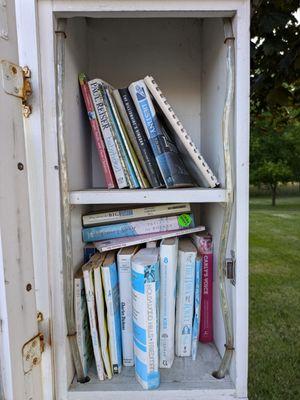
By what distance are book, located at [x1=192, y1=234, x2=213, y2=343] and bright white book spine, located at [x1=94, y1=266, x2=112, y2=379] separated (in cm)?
24

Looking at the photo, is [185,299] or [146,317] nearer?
[146,317]

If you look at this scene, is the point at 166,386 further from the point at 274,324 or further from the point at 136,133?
the point at 274,324

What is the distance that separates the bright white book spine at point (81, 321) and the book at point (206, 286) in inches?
10.8

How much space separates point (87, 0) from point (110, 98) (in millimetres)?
198

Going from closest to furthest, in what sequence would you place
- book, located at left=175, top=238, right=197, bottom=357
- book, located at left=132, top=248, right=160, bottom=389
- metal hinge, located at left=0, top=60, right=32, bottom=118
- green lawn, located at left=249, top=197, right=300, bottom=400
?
metal hinge, located at left=0, top=60, right=32, bottom=118
book, located at left=132, top=248, right=160, bottom=389
book, located at left=175, top=238, right=197, bottom=357
green lawn, located at left=249, top=197, right=300, bottom=400

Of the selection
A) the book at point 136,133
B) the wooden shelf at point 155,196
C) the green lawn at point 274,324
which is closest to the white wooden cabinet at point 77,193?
the wooden shelf at point 155,196

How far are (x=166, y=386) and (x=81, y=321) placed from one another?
21cm

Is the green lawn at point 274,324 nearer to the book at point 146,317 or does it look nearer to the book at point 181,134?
the book at point 146,317

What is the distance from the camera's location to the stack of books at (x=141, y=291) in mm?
638

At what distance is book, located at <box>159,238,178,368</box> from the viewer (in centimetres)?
68

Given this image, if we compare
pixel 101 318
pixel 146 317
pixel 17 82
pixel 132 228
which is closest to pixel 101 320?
pixel 101 318

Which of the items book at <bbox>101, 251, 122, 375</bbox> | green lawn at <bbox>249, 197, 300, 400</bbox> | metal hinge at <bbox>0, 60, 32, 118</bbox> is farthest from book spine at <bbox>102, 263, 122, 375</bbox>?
green lawn at <bbox>249, 197, 300, 400</bbox>

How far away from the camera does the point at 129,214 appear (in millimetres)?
773

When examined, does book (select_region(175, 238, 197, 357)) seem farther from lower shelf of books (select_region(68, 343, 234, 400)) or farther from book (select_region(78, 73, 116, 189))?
book (select_region(78, 73, 116, 189))
